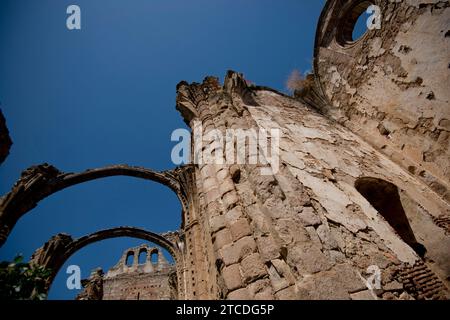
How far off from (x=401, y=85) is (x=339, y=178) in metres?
2.63

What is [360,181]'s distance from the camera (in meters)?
4.32

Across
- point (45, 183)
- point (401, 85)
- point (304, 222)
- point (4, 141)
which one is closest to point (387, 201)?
point (401, 85)

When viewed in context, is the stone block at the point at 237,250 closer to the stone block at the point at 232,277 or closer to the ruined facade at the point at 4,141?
the stone block at the point at 232,277

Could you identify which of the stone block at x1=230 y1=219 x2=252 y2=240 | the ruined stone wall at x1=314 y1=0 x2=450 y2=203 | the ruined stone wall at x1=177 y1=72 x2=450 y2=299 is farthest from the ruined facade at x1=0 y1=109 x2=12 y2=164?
the ruined stone wall at x1=314 y1=0 x2=450 y2=203

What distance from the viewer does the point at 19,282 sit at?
2660 mm

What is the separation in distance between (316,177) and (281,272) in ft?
5.75

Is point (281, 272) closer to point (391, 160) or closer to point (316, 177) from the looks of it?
point (316, 177)

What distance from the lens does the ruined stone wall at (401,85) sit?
15.0ft

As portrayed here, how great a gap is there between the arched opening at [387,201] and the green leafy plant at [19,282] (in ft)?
13.1

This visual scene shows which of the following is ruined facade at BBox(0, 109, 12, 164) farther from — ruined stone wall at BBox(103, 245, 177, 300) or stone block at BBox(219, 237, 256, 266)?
ruined stone wall at BBox(103, 245, 177, 300)

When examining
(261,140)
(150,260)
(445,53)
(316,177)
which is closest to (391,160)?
(445,53)

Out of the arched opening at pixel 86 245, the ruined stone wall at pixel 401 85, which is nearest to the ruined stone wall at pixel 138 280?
the arched opening at pixel 86 245

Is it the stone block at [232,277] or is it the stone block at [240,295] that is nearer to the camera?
the stone block at [240,295]
